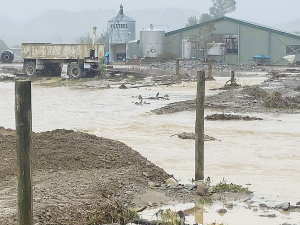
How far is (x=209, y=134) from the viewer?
1579 cm

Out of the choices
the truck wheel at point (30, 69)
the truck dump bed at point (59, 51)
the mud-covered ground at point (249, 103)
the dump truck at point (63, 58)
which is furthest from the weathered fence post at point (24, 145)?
the truck wheel at point (30, 69)

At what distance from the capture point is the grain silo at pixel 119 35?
2480 inches

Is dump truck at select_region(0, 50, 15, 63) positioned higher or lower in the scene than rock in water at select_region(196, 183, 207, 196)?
higher

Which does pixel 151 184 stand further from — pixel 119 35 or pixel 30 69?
pixel 119 35

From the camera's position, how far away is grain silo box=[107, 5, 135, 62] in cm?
6300

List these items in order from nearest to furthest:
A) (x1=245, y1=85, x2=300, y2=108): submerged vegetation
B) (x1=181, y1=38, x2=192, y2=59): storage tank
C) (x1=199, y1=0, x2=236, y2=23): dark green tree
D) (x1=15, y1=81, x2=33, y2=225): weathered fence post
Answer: (x1=15, y1=81, x2=33, y2=225): weathered fence post
(x1=245, y1=85, x2=300, y2=108): submerged vegetation
(x1=181, y1=38, x2=192, y2=59): storage tank
(x1=199, y1=0, x2=236, y2=23): dark green tree

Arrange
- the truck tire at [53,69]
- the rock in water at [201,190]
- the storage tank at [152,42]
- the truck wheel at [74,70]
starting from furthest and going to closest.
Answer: the storage tank at [152,42] < the truck tire at [53,69] < the truck wheel at [74,70] < the rock in water at [201,190]

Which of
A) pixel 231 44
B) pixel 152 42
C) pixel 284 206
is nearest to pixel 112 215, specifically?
pixel 284 206

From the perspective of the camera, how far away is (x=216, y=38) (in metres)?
59.7

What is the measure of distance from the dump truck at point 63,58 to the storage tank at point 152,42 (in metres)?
21.7

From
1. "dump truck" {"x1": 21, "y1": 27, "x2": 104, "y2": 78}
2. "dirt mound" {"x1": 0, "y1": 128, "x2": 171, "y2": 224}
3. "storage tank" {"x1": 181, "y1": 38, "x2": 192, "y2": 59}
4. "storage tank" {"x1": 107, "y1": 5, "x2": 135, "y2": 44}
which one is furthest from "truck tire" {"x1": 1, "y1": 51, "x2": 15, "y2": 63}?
"dirt mound" {"x1": 0, "y1": 128, "x2": 171, "y2": 224}

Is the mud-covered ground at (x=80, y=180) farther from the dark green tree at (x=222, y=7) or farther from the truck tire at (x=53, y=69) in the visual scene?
the dark green tree at (x=222, y=7)

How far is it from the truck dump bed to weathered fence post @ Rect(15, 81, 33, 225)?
30.6 meters

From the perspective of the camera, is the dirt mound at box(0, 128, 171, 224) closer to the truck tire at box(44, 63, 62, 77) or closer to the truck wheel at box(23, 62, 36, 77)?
the truck wheel at box(23, 62, 36, 77)
